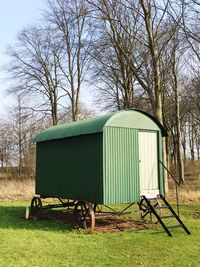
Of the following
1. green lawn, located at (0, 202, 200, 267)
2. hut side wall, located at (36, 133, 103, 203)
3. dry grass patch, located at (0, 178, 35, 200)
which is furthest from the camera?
dry grass patch, located at (0, 178, 35, 200)

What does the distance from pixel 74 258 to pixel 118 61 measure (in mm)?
19499

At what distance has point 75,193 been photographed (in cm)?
1168

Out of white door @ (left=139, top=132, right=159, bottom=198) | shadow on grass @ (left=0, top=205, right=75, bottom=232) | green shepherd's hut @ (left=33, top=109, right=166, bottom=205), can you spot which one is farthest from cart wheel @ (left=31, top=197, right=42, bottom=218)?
white door @ (left=139, top=132, right=159, bottom=198)

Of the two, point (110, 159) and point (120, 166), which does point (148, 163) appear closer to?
point (120, 166)

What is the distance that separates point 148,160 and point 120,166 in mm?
1302

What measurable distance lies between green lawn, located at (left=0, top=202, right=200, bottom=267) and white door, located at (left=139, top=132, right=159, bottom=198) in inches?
61.1

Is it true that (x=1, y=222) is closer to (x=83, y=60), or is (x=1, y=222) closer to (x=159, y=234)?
(x=159, y=234)

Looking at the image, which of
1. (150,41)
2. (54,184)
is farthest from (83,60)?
(54,184)

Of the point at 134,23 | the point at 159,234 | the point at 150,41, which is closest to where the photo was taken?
the point at 159,234

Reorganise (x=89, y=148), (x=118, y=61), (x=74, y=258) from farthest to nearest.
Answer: (x=118, y=61) → (x=89, y=148) → (x=74, y=258)

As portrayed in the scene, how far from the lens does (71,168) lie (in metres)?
12.0

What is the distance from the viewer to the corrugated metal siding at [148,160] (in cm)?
1160

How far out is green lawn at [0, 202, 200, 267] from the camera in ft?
23.5

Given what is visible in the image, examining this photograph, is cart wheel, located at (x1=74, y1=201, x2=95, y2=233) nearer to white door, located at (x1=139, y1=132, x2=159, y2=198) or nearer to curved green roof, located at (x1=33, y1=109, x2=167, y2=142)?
white door, located at (x1=139, y1=132, x2=159, y2=198)
